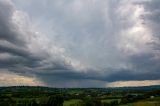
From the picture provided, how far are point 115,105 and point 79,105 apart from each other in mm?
25340

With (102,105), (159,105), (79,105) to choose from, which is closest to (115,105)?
(102,105)

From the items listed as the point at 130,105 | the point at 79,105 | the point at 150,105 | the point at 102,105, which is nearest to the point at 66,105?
the point at 79,105

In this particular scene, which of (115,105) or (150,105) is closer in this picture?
(150,105)

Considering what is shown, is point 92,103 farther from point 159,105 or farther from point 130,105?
point 159,105

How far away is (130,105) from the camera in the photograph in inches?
7239

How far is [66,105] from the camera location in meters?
199

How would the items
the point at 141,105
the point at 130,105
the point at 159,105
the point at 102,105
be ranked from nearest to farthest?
the point at 159,105 < the point at 141,105 < the point at 130,105 < the point at 102,105

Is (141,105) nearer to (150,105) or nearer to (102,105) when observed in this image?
(150,105)

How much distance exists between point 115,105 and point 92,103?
1612cm

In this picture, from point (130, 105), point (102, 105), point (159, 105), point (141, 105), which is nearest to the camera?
point (159, 105)

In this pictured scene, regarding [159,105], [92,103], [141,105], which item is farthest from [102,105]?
[159,105]

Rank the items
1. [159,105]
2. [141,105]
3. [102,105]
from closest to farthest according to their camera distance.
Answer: [159,105]
[141,105]
[102,105]

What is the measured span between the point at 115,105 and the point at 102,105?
30.8 feet

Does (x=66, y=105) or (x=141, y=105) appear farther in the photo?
(x=66, y=105)
